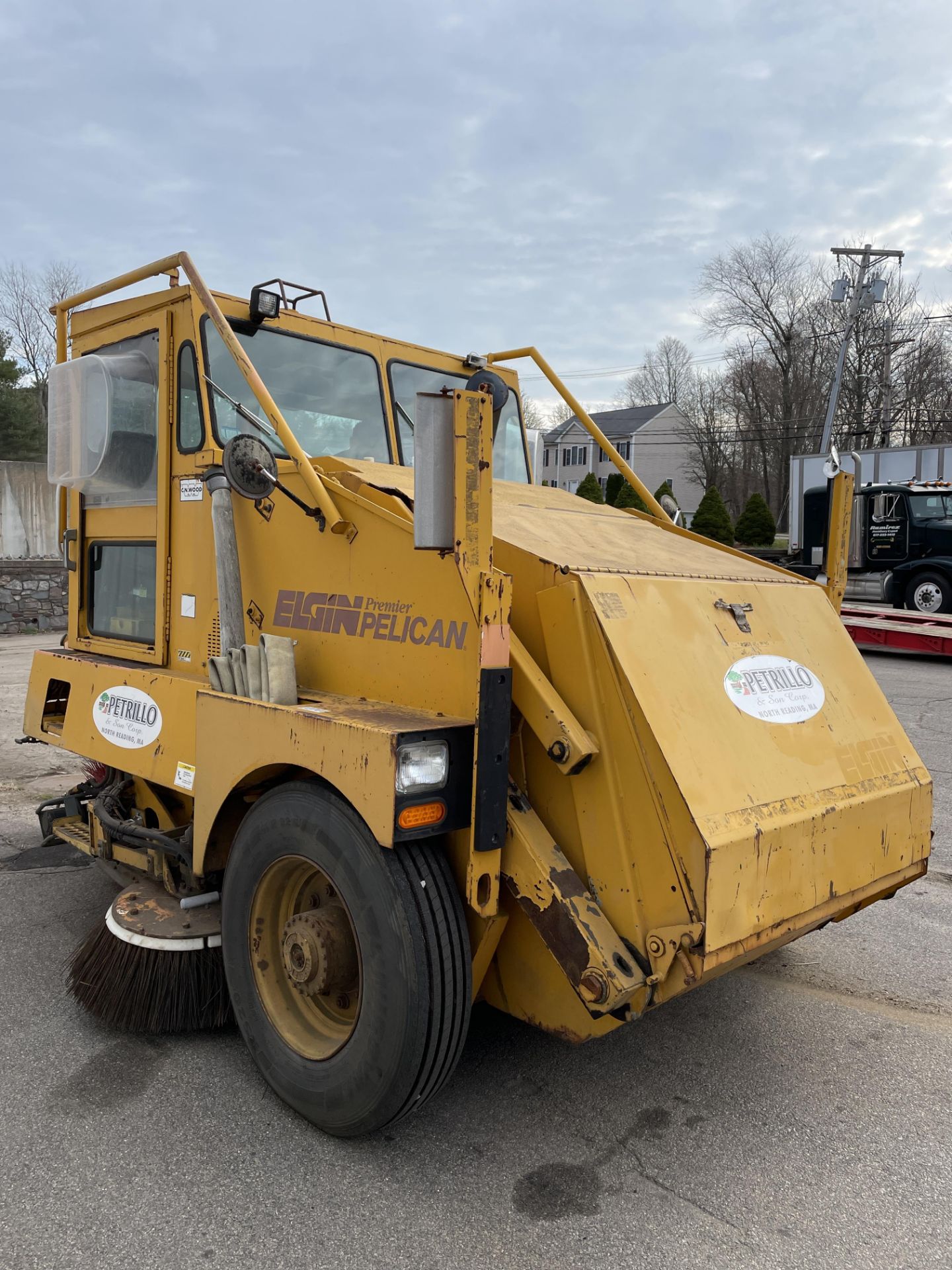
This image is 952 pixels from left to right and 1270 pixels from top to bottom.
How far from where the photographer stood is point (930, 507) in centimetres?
1612

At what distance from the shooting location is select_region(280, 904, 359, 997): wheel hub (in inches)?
101

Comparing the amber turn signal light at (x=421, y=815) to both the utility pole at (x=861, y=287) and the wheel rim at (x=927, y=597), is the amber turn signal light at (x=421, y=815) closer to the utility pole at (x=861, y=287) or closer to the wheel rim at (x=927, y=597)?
the wheel rim at (x=927, y=597)

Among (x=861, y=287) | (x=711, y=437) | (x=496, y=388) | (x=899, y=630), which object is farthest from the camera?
(x=711, y=437)

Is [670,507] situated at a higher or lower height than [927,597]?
higher

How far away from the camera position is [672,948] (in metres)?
2.18

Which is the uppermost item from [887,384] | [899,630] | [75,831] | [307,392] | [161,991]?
[887,384]

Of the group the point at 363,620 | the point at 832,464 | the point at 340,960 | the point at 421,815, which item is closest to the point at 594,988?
the point at 421,815

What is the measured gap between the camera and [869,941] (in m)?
3.96

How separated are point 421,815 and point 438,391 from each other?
6.86 ft

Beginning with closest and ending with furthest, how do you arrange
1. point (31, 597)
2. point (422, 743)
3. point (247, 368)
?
point (422, 743)
point (247, 368)
point (31, 597)

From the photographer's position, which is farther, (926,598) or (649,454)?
(649,454)

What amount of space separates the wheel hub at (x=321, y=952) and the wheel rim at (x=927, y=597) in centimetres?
1498

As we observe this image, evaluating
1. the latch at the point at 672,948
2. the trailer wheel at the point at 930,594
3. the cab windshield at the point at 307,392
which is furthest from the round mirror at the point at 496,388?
the trailer wheel at the point at 930,594

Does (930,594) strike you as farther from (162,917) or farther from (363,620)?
(162,917)
